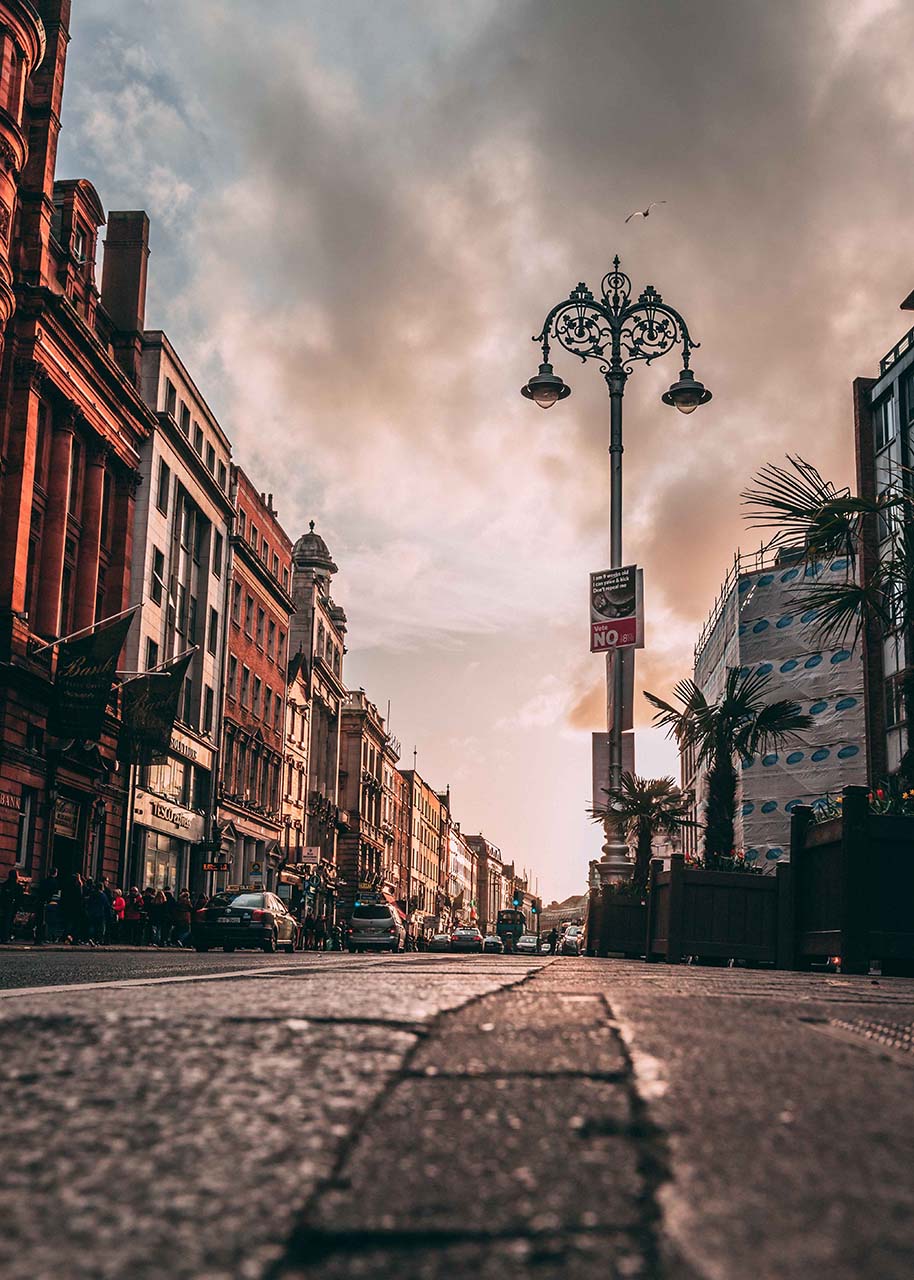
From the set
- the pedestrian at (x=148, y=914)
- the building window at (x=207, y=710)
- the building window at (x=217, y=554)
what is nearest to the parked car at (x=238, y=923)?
the pedestrian at (x=148, y=914)

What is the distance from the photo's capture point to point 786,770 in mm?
52219

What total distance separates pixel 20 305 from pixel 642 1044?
32071mm

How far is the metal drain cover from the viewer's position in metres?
2.17

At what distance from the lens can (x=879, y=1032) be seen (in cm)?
249

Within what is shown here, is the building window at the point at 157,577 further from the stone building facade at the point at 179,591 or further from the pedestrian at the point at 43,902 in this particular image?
the pedestrian at the point at 43,902

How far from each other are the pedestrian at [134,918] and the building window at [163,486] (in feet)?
45.2

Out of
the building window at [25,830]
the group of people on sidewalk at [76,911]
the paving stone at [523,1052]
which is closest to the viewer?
the paving stone at [523,1052]

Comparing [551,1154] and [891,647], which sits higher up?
[891,647]

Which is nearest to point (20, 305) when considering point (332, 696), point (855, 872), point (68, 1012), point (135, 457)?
point (135, 457)

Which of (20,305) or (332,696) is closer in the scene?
(20,305)

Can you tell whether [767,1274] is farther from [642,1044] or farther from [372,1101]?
[642,1044]

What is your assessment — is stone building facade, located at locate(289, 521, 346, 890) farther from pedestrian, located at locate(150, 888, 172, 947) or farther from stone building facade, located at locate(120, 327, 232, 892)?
pedestrian, located at locate(150, 888, 172, 947)

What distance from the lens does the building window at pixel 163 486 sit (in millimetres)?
41531

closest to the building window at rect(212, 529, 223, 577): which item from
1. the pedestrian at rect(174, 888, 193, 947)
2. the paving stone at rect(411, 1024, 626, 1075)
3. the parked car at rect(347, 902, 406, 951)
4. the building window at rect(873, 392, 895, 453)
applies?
the parked car at rect(347, 902, 406, 951)
